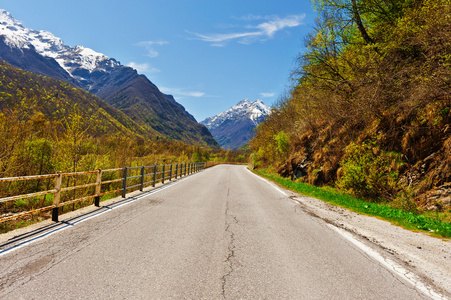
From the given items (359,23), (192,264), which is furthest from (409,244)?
(359,23)

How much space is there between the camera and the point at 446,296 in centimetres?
285

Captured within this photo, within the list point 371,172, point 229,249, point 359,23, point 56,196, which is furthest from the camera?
point 359,23

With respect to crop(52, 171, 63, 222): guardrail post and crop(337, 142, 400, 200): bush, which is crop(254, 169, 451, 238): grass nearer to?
crop(337, 142, 400, 200): bush

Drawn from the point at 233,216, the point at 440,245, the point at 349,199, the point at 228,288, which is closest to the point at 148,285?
the point at 228,288

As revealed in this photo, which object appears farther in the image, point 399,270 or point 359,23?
point 359,23

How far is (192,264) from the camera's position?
3.55m

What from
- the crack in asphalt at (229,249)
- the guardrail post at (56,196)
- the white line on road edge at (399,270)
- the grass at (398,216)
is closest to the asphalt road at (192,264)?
the crack in asphalt at (229,249)

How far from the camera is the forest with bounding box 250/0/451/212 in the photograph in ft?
26.4

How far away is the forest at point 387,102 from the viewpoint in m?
8.03

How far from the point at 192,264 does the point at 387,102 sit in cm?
1194

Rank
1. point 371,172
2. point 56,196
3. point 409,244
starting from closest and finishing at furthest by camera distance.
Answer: point 409,244 < point 56,196 < point 371,172

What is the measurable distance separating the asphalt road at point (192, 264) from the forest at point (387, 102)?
5.19 m

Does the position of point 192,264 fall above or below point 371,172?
below

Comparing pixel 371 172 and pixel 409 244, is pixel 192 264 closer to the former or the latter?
pixel 409 244
